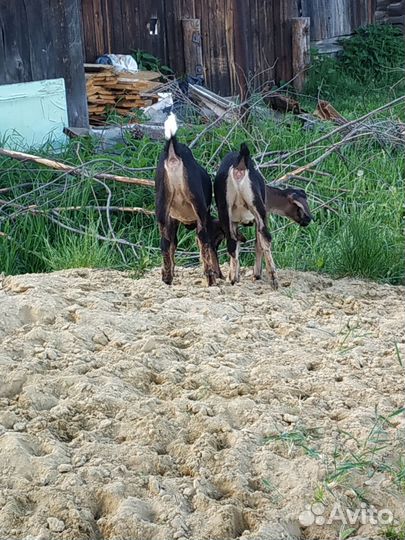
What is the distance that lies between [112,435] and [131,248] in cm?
368

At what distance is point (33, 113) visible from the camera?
1025cm

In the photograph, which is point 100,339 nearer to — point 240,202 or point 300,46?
point 240,202

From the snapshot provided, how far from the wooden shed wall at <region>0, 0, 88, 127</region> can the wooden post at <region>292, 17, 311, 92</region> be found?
6.60 meters

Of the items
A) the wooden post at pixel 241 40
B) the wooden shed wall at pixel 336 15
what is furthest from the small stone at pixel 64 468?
the wooden shed wall at pixel 336 15

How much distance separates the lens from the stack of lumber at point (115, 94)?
12.1 metres

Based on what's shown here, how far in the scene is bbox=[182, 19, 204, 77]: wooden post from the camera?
48.4 ft

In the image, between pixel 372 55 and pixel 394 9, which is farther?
pixel 394 9

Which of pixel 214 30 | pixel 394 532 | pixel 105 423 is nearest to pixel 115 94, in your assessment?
pixel 214 30

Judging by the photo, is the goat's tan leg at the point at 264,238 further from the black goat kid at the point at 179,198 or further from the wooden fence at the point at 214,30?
the wooden fence at the point at 214,30

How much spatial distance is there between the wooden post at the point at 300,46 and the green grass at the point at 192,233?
597 centimetres

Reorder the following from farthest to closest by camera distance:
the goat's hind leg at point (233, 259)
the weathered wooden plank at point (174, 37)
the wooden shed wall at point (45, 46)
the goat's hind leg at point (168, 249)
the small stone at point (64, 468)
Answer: the weathered wooden plank at point (174, 37)
the wooden shed wall at point (45, 46)
the goat's hind leg at point (233, 259)
the goat's hind leg at point (168, 249)
the small stone at point (64, 468)

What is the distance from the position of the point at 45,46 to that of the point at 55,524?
8.02 meters

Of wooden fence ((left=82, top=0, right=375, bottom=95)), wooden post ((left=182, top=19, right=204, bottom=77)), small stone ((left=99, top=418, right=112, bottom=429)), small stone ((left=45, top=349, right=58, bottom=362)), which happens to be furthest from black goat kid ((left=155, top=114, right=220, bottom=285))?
wooden post ((left=182, top=19, right=204, bottom=77))

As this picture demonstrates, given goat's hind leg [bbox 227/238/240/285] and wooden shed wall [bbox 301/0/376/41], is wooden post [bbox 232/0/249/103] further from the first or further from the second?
goat's hind leg [bbox 227/238/240/285]
